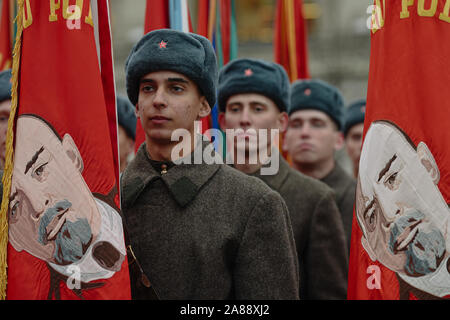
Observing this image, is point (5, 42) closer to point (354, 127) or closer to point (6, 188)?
point (6, 188)

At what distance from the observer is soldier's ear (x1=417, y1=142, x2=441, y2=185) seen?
8.55 feet

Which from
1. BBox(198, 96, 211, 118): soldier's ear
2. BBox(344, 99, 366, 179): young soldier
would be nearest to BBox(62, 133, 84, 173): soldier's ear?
BBox(198, 96, 211, 118): soldier's ear

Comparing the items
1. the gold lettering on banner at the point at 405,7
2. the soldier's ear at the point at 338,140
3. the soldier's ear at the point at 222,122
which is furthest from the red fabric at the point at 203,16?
the gold lettering on banner at the point at 405,7

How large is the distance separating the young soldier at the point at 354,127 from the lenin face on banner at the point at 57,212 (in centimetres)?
413

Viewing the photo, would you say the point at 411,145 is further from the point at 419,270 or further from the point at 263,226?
the point at 263,226

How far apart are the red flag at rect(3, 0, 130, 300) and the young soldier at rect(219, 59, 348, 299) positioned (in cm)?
174

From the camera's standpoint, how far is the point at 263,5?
1852cm

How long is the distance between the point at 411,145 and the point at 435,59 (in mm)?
372

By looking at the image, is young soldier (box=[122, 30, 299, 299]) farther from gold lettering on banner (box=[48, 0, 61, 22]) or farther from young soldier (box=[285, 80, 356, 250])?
young soldier (box=[285, 80, 356, 250])

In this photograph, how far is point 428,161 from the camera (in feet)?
8.63

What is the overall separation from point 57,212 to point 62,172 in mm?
166

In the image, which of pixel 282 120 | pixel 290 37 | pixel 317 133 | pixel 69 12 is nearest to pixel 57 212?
pixel 69 12
